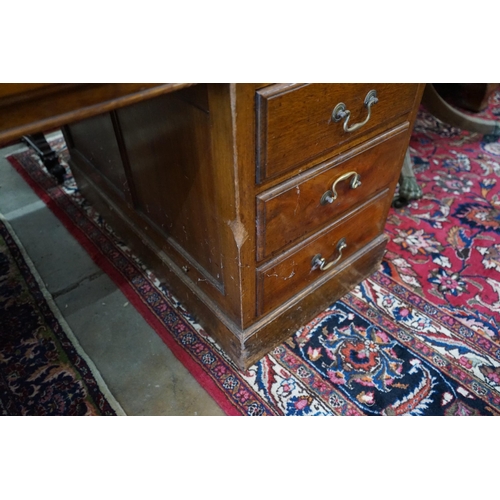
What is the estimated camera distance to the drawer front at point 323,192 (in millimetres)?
718

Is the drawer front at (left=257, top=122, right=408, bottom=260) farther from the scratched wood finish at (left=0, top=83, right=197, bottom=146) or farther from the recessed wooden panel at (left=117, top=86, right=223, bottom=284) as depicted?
the scratched wood finish at (left=0, top=83, right=197, bottom=146)

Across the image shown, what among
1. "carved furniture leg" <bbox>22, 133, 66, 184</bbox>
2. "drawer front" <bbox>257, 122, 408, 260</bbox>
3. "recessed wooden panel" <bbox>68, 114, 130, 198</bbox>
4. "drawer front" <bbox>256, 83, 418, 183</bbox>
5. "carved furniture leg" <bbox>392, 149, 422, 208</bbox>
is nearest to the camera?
"drawer front" <bbox>256, 83, 418, 183</bbox>

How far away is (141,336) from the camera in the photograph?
105cm

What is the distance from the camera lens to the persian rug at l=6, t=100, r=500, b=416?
0.92 metres

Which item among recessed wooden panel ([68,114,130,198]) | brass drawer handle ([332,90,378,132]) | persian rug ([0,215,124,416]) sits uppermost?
brass drawer handle ([332,90,378,132])

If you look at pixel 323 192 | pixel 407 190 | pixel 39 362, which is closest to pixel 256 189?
pixel 323 192

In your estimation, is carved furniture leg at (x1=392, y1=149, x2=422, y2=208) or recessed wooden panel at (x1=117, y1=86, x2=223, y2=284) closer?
recessed wooden panel at (x1=117, y1=86, x2=223, y2=284)

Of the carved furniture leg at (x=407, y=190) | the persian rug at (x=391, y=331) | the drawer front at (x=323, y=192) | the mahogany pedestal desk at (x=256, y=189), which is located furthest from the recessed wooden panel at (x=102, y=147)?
the carved furniture leg at (x=407, y=190)

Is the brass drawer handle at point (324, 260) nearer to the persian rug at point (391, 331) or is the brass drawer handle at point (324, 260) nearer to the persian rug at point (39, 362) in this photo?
the persian rug at point (391, 331)

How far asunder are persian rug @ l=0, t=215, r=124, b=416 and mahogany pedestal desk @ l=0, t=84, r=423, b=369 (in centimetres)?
29

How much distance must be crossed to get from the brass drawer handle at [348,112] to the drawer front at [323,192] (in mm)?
68

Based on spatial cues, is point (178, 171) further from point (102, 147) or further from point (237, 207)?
point (102, 147)

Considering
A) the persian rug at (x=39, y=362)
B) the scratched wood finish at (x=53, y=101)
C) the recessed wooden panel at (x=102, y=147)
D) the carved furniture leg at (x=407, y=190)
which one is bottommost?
the persian rug at (x=39, y=362)

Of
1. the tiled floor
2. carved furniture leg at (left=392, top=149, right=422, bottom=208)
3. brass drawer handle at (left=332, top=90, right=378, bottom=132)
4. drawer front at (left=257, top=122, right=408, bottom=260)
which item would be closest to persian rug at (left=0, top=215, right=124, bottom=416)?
the tiled floor
